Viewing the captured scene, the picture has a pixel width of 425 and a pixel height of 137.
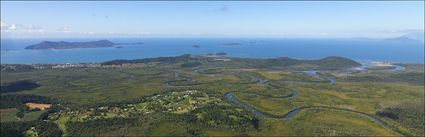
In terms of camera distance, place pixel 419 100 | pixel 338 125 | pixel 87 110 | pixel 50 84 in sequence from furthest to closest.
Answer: pixel 50 84
pixel 419 100
pixel 87 110
pixel 338 125

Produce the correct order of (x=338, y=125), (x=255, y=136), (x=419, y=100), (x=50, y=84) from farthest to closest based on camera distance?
1. (x=50, y=84)
2. (x=419, y=100)
3. (x=338, y=125)
4. (x=255, y=136)

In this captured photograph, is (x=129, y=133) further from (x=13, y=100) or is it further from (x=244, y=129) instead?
(x=13, y=100)

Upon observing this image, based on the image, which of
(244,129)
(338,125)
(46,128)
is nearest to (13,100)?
(46,128)

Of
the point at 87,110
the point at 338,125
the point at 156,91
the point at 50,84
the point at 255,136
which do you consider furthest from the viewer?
the point at 50,84

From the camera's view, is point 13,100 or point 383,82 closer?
point 13,100

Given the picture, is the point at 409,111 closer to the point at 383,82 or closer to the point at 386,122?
the point at 386,122

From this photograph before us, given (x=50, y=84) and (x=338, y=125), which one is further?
(x=50, y=84)

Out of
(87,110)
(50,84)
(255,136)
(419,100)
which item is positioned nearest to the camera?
Result: (255,136)

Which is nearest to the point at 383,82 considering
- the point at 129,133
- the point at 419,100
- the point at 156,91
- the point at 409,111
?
the point at 419,100
